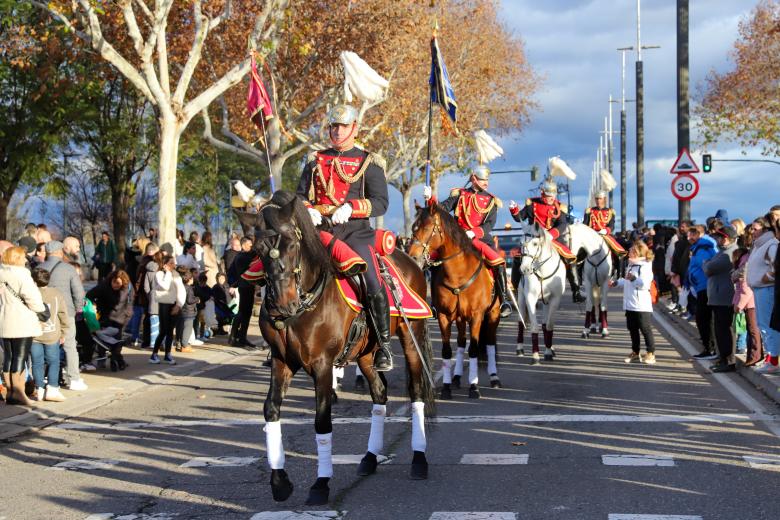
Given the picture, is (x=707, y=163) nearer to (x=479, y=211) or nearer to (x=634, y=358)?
(x=634, y=358)

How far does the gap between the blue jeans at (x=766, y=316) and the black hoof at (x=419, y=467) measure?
23.0 feet

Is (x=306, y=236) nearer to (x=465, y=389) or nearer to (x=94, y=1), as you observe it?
(x=465, y=389)

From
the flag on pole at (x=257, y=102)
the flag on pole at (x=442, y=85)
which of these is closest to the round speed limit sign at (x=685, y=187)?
the flag on pole at (x=442, y=85)

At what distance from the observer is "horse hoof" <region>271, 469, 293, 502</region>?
7711 millimetres

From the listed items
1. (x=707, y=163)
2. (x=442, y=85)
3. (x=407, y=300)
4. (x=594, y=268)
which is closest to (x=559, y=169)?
(x=594, y=268)

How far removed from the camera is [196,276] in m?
21.3

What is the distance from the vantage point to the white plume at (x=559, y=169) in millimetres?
19797

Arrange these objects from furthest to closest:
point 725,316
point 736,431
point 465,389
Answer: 1. point 725,316
2. point 465,389
3. point 736,431

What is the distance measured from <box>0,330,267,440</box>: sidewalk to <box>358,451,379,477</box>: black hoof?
4.50 metres

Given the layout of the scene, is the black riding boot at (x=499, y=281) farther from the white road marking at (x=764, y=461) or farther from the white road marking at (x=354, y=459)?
the white road marking at (x=764, y=461)

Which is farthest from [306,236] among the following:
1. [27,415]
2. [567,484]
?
[27,415]

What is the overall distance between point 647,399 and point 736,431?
223 cm

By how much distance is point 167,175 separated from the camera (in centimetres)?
2434

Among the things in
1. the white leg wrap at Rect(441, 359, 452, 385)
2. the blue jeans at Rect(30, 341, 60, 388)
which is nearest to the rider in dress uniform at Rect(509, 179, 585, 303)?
the white leg wrap at Rect(441, 359, 452, 385)
